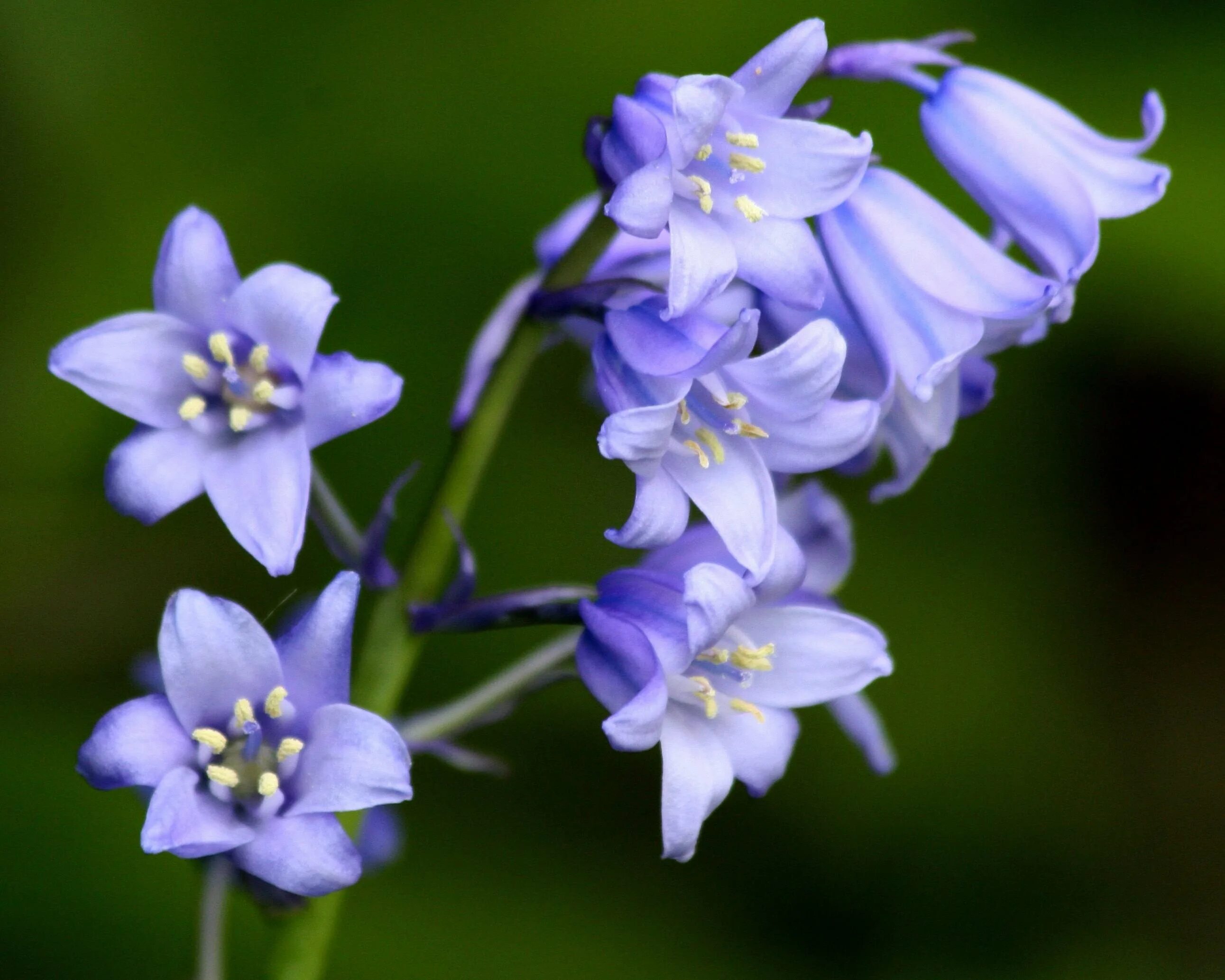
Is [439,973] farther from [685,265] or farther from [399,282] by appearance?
[685,265]

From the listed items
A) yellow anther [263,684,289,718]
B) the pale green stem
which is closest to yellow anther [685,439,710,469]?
yellow anther [263,684,289,718]

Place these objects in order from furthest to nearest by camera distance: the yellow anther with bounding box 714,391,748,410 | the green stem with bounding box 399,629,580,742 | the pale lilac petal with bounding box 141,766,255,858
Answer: the green stem with bounding box 399,629,580,742
the yellow anther with bounding box 714,391,748,410
the pale lilac petal with bounding box 141,766,255,858

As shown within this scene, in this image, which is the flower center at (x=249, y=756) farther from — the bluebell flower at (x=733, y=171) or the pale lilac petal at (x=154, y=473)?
the bluebell flower at (x=733, y=171)

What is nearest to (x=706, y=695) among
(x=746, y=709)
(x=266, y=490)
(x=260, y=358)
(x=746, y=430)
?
(x=746, y=709)

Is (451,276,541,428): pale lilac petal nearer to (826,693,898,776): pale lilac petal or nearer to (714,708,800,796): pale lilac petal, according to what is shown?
(714,708,800,796): pale lilac petal

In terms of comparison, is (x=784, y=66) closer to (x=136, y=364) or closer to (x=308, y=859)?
(x=136, y=364)

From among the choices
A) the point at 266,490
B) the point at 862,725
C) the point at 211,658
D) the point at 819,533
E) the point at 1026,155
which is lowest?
the point at 862,725
